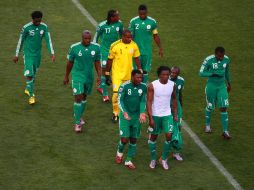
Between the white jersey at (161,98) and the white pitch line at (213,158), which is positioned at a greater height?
the white jersey at (161,98)

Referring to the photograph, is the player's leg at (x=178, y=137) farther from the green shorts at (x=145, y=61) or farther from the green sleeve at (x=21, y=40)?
the green sleeve at (x=21, y=40)

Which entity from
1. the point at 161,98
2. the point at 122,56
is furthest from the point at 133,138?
the point at 122,56

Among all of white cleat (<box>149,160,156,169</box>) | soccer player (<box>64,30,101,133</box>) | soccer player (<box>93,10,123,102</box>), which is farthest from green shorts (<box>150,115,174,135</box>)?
soccer player (<box>93,10,123,102</box>)

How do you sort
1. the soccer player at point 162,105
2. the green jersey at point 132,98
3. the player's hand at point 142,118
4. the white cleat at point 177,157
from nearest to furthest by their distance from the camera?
the player's hand at point 142,118, the soccer player at point 162,105, the green jersey at point 132,98, the white cleat at point 177,157

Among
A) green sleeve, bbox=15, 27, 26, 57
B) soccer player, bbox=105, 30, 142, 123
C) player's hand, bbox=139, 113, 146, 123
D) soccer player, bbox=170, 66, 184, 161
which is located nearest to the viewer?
player's hand, bbox=139, 113, 146, 123

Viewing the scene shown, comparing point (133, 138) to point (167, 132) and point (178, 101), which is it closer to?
point (167, 132)

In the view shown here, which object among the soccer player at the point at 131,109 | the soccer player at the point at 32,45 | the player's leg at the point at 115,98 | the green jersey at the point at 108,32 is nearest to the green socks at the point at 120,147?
the soccer player at the point at 131,109

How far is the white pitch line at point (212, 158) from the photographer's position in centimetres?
1625

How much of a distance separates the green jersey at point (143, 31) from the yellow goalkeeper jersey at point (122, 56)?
1963 mm

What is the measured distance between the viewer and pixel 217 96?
721 inches

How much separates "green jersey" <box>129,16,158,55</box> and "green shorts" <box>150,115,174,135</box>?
454 centimetres

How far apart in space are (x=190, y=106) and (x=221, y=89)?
2.04m

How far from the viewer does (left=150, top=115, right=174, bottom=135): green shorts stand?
16.3m

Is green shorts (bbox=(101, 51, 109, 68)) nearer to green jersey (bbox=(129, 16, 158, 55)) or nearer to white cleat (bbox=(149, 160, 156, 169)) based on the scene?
green jersey (bbox=(129, 16, 158, 55))
